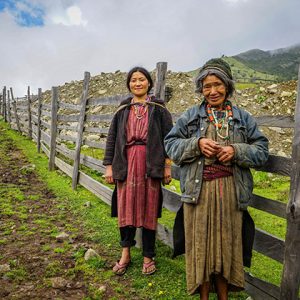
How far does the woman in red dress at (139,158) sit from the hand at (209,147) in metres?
1.15

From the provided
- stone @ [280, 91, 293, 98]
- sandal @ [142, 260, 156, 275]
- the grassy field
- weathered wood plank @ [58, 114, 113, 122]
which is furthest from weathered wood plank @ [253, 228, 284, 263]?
stone @ [280, 91, 293, 98]

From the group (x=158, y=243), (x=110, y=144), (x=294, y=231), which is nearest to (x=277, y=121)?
(x=294, y=231)

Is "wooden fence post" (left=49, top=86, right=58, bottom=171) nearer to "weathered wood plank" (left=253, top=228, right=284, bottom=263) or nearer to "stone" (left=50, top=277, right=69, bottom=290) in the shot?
"stone" (left=50, top=277, right=69, bottom=290)

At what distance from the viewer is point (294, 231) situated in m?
2.60

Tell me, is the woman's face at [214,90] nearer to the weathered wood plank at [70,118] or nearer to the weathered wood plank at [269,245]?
the weathered wood plank at [269,245]

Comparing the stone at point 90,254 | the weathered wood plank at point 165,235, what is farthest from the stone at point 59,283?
the weathered wood plank at point 165,235

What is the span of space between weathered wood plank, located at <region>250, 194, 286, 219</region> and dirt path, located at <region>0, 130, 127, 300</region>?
1631 mm

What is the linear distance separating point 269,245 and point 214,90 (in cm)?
141

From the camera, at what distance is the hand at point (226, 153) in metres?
2.52

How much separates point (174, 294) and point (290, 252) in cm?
132

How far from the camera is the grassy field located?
3.59 meters

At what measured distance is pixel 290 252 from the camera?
2637mm

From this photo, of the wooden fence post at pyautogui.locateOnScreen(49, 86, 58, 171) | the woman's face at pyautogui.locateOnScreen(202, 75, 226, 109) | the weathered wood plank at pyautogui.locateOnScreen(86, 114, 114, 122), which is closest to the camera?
the woman's face at pyautogui.locateOnScreen(202, 75, 226, 109)

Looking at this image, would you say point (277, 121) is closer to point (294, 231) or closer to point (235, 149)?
point (235, 149)
